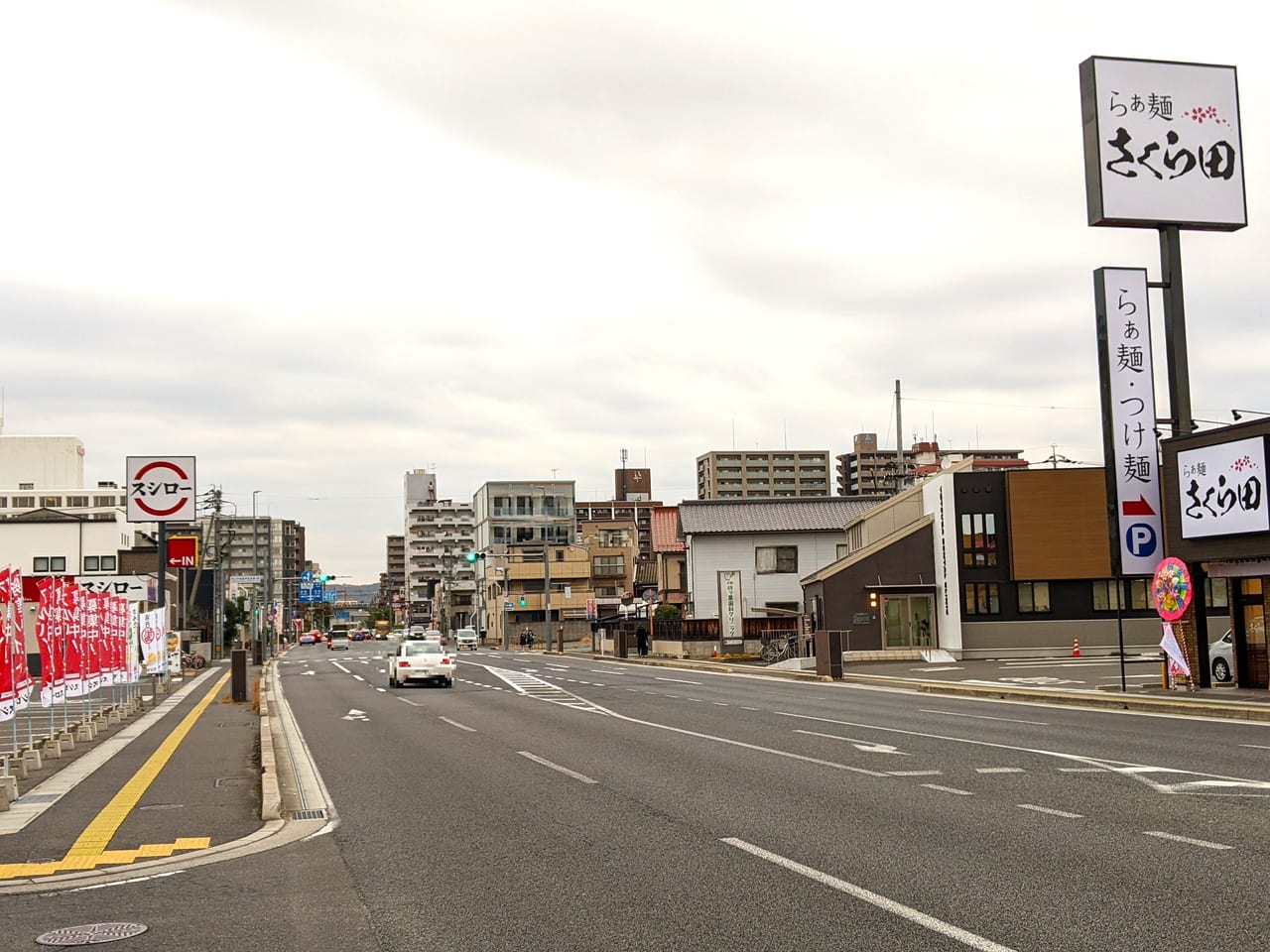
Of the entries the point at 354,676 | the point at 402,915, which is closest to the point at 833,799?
the point at 402,915

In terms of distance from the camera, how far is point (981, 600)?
168 ft

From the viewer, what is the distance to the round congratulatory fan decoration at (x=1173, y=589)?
2733 cm

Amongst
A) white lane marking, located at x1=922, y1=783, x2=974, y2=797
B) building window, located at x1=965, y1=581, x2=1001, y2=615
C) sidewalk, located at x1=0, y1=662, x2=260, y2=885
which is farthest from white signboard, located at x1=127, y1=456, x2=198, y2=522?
building window, located at x1=965, y1=581, x2=1001, y2=615

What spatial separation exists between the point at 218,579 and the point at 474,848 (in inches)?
2731

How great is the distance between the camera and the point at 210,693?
3862 centimetres

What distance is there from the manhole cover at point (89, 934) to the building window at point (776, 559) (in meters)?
63.4

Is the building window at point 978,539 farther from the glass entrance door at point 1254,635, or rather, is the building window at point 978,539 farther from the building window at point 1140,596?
the glass entrance door at point 1254,635

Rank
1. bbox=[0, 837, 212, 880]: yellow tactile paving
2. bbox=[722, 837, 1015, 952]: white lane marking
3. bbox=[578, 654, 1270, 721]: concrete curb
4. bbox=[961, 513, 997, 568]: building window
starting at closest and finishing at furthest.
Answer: bbox=[722, 837, 1015, 952]: white lane marking, bbox=[0, 837, 212, 880]: yellow tactile paving, bbox=[578, 654, 1270, 721]: concrete curb, bbox=[961, 513, 997, 568]: building window

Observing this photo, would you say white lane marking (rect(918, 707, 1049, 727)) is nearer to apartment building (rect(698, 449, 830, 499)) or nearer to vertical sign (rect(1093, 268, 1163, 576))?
vertical sign (rect(1093, 268, 1163, 576))

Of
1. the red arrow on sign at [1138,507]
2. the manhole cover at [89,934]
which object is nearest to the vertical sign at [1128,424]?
the red arrow on sign at [1138,507]

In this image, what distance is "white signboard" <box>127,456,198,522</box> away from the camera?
3797 centimetres

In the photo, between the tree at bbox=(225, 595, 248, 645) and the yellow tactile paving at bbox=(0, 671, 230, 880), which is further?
the tree at bbox=(225, 595, 248, 645)

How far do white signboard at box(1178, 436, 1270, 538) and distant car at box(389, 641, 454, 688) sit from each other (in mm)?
22665

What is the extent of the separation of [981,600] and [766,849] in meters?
43.6
